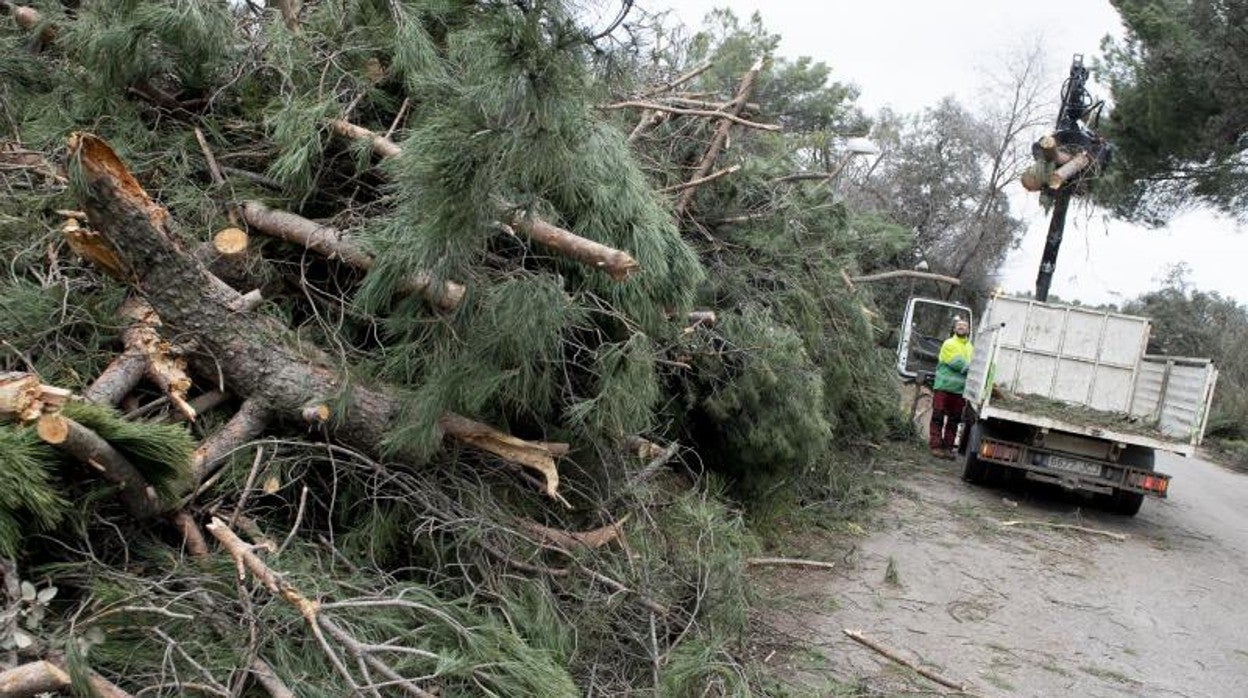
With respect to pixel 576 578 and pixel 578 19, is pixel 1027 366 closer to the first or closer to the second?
pixel 576 578

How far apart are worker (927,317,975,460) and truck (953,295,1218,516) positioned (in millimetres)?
333

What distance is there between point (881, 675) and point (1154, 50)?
12217mm

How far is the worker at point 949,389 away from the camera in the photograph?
1078 centimetres

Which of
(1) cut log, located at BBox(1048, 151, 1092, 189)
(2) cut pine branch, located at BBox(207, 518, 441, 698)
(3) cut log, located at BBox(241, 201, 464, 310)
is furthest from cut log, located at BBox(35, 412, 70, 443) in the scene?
(1) cut log, located at BBox(1048, 151, 1092, 189)

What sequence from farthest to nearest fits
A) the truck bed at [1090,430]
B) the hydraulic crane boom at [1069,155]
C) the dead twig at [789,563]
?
the hydraulic crane boom at [1069,155] < the truck bed at [1090,430] < the dead twig at [789,563]

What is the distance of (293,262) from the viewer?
3824 millimetres

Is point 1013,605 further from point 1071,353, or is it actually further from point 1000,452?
point 1071,353

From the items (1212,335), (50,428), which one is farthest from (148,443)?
(1212,335)

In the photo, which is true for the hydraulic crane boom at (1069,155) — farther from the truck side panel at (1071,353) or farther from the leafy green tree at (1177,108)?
the truck side panel at (1071,353)

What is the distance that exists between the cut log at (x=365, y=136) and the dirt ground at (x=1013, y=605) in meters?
2.86

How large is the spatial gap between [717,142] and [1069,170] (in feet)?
26.4

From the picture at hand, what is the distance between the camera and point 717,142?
6.16m

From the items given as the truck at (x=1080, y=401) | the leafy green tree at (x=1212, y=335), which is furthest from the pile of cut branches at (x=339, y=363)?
the leafy green tree at (x=1212, y=335)

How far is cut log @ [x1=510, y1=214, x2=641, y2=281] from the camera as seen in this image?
307 centimetres
